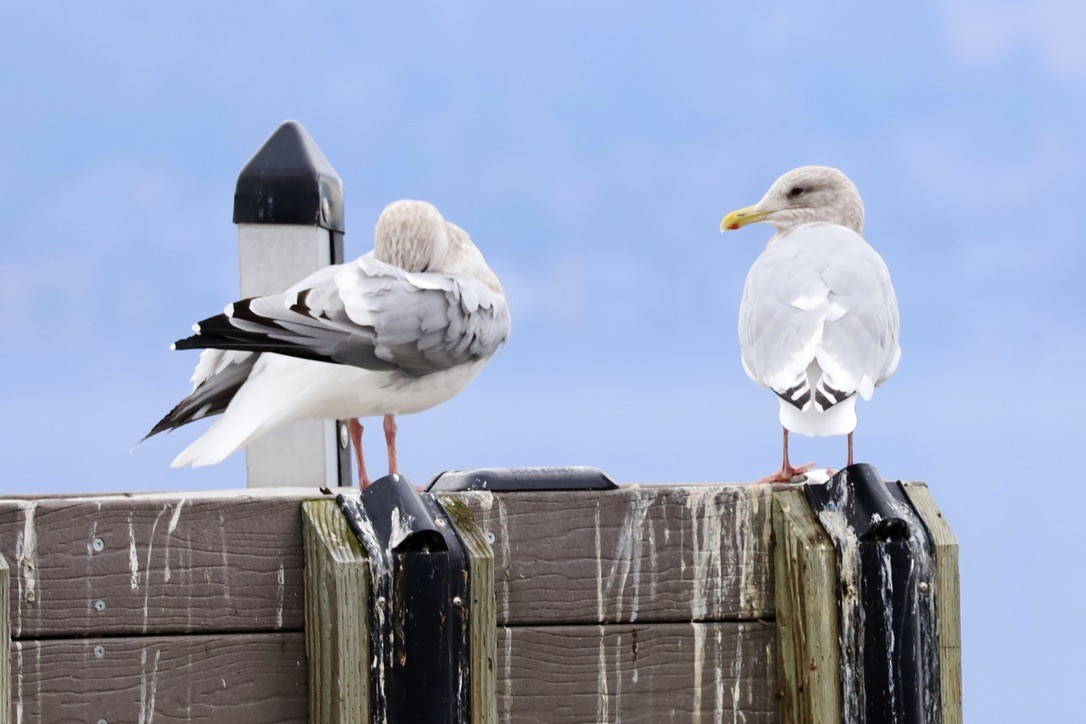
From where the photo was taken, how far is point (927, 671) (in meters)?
3.56

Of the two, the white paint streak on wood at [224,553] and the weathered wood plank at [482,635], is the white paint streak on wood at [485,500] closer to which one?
the weathered wood plank at [482,635]

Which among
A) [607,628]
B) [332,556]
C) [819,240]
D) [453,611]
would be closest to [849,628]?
[607,628]

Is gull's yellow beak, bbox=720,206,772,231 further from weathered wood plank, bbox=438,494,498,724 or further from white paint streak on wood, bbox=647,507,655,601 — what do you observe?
weathered wood plank, bbox=438,494,498,724

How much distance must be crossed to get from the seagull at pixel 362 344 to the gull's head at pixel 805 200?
3.52 ft

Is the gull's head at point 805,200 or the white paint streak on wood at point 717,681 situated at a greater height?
the gull's head at point 805,200

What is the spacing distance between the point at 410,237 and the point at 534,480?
171 cm

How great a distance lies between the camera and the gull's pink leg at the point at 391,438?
5.20 metres

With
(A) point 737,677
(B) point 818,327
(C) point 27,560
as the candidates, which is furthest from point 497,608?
(B) point 818,327

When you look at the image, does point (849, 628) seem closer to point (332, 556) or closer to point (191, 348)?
point (332, 556)

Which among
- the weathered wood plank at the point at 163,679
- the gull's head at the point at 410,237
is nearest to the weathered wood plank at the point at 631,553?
the weathered wood plank at the point at 163,679

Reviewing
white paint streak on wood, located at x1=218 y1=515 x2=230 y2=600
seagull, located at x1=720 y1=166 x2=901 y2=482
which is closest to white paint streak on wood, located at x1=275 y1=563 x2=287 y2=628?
white paint streak on wood, located at x1=218 y1=515 x2=230 y2=600

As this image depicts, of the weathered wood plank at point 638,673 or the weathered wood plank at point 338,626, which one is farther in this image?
the weathered wood plank at point 638,673

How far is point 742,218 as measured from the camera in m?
5.57

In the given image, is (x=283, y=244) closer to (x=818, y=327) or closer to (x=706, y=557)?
(x=818, y=327)
